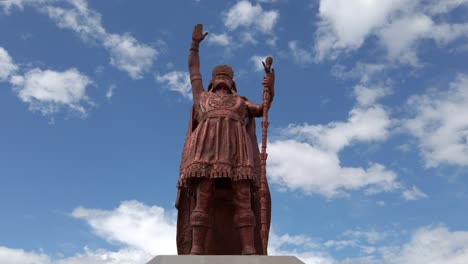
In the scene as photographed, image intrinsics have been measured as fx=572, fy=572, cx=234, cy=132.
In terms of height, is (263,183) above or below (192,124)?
below

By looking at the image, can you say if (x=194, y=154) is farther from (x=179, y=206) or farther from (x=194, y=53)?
(x=194, y=53)

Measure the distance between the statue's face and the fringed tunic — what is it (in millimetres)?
209

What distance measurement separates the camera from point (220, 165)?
7879 millimetres

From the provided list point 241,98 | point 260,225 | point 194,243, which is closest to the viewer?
point 194,243

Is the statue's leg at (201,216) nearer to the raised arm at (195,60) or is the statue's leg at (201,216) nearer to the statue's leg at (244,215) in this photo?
the statue's leg at (244,215)

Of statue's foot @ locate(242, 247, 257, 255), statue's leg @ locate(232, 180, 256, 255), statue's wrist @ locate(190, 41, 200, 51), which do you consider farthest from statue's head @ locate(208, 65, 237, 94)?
statue's foot @ locate(242, 247, 257, 255)

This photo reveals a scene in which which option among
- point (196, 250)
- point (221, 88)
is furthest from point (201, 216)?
point (221, 88)

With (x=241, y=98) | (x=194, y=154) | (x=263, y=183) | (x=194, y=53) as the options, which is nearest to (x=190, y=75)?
(x=194, y=53)

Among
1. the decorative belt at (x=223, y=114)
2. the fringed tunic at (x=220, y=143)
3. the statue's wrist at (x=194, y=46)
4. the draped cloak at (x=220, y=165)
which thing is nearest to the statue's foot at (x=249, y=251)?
the draped cloak at (x=220, y=165)

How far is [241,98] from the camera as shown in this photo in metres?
8.85

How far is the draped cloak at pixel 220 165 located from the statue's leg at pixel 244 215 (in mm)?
141

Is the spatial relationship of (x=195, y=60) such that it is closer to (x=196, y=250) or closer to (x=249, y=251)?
(x=196, y=250)

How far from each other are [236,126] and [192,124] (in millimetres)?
933

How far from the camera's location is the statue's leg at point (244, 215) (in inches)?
299
